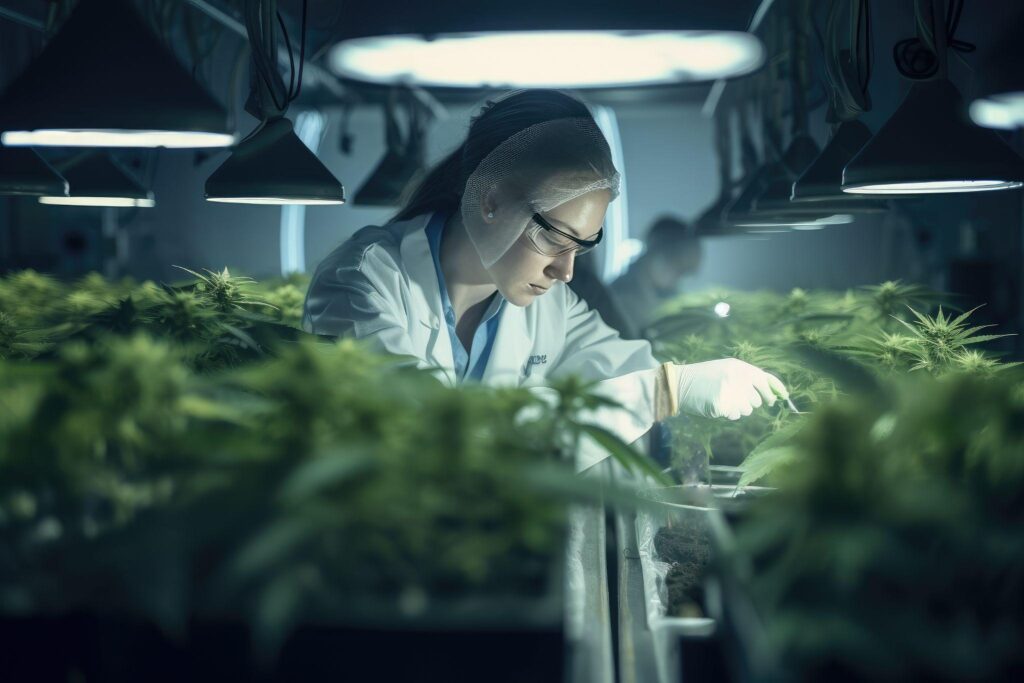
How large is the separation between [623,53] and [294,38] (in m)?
1.99

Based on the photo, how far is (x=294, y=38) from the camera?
136 inches

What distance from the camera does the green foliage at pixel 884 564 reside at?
0.56m

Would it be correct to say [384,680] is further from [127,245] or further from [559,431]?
[127,245]

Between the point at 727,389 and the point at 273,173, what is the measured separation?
38.0 inches

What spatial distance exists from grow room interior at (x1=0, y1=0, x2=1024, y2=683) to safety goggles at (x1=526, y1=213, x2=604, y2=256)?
0.01 m

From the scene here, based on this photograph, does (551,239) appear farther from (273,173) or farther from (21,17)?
(21,17)

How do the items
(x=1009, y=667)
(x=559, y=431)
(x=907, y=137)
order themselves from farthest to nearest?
(x=907, y=137) → (x=559, y=431) → (x=1009, y=667)

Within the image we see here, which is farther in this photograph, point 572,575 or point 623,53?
point 623,53

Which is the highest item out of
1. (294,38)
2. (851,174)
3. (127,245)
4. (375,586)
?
(294,38)

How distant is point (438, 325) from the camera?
199 cm

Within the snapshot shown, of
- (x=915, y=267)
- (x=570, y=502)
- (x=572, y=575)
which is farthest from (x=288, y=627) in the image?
(x=915, y=267)

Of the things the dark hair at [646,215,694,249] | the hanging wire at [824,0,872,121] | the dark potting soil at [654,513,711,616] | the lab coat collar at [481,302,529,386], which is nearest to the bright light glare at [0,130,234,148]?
the lab coat collar at [481,302,529,386]

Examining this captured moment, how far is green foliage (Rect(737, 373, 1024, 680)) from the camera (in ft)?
1.85

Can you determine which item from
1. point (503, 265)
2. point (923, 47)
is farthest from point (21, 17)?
point (923, 47)
